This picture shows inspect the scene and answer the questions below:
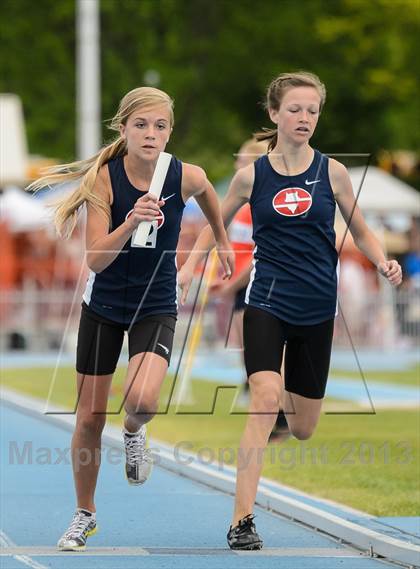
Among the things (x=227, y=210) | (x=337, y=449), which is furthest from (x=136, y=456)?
(x=337, y=449)

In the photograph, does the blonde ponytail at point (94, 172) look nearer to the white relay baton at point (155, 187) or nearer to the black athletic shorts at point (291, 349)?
the white relay baton at point (155, 187)

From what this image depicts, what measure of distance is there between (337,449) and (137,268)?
17.0 feet

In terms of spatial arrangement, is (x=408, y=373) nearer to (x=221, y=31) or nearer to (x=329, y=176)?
(x=329, y=176)

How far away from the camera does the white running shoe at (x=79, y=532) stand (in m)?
7.29

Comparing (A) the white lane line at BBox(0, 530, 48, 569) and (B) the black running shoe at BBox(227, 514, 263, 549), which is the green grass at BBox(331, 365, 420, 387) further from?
(B) the black running shoe at BBox(227, 514, 263, 549)

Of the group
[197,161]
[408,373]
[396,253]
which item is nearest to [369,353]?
[408,373]

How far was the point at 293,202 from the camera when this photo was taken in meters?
7.49

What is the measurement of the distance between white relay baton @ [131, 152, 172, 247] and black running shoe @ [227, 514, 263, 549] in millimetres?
1437

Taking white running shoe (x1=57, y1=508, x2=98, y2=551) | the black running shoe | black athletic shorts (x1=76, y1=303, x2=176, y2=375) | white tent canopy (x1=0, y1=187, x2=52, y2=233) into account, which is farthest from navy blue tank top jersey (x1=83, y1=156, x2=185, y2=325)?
white tent canopy (x1=0, y1=187, x2=52, y2=233)

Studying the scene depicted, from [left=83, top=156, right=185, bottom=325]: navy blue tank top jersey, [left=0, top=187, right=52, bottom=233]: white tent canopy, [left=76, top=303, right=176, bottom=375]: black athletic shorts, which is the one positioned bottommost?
[left=76, top=303, right=176, bottom=375]: black athletic shorts

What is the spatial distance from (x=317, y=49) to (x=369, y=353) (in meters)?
20.2

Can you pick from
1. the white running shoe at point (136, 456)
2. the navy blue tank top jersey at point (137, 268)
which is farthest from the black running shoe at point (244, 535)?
the navy blue tank top jersey at point (137, 268)

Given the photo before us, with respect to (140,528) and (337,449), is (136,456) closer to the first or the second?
(140,528)

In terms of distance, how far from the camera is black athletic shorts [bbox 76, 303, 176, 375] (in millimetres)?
7355
